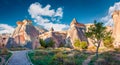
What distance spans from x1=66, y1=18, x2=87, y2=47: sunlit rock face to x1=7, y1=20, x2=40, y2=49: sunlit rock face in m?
14.8

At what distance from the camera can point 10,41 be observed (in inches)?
3199

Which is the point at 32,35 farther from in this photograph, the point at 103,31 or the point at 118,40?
the point at 103,31

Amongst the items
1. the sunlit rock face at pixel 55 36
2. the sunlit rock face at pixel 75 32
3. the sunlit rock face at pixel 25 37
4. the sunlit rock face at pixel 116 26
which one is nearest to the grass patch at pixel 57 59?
the sunlit rock face at pixel 116 26

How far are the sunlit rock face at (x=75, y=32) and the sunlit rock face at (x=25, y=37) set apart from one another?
14.8 metres

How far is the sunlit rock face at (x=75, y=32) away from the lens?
82250mm

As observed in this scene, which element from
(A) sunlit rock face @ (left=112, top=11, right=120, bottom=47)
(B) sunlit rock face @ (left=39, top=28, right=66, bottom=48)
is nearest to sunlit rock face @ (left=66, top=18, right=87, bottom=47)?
(B) sunlit rock face @ (left=39, top=28, right=66, bottom=48)

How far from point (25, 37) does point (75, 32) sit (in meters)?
22.3

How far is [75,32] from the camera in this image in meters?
83.8

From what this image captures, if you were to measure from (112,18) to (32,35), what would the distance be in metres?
35.4

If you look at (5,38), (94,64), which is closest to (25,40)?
(5,38)

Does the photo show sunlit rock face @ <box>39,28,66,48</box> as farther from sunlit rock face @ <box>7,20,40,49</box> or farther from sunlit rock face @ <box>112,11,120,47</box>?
sunlit rock face @ <box>112,11,120,47</box>

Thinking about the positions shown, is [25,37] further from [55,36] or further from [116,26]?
[116,26]

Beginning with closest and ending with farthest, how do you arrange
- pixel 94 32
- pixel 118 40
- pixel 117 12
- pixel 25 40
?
pixel 94 32 → pixel 118 40 → pixel 117 12 → pixel 25 40

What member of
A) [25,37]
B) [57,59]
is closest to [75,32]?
[25,37]
